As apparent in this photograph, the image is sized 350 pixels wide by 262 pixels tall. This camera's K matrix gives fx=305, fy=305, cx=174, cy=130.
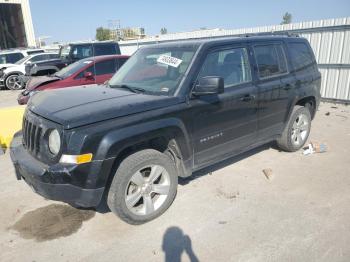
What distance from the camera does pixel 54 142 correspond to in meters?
2.95

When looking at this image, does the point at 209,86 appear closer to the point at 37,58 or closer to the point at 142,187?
the point at 142,187

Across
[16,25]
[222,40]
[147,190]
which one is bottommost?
[147,190]

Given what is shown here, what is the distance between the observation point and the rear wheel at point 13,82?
48.7 ft

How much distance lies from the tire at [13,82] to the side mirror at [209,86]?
1407cm

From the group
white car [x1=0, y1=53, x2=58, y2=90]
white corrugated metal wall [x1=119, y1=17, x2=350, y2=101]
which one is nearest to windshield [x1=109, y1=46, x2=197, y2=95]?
white corrugated metal wall [x1=119, y1=17, x2=350, y2=101]

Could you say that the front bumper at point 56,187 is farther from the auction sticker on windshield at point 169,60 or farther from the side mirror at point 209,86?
the auction sticker on windshield at point 169,60

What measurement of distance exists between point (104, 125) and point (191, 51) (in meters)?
1.52

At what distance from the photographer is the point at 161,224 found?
3.40 metres

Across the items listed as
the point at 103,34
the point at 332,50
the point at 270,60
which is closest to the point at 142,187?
the point at 270,60

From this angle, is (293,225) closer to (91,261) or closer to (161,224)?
(161,224)

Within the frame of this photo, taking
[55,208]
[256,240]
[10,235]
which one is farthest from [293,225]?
[10,235]

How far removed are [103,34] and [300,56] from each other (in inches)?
3175

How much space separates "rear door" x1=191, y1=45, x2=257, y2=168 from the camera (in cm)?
365

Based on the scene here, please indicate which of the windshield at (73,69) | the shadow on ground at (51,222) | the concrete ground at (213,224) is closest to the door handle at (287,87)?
A: the concrete ground at (213,224)
